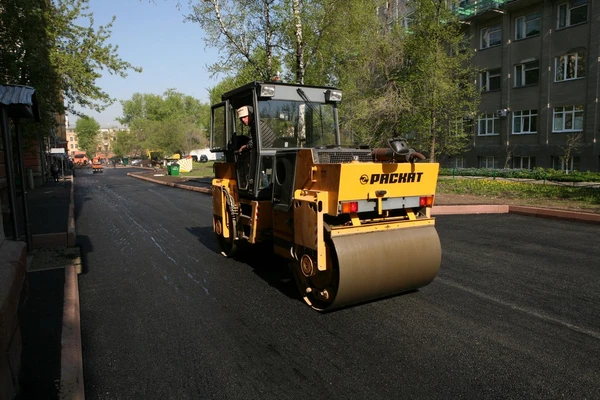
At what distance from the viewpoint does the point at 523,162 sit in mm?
26719

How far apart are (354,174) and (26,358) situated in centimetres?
339

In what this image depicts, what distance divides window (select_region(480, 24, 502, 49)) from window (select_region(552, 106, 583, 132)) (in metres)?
6.66

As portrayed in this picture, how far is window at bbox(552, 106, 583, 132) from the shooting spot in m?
23.5

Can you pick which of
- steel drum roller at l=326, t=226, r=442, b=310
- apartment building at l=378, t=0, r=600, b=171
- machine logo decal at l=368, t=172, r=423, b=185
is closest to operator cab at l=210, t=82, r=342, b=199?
machine logo decal at l=368, t=172, r=423, b=185

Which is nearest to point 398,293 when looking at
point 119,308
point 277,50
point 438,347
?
point 438,347

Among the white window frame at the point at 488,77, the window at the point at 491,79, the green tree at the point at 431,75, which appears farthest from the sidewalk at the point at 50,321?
the window at the point at 491,79

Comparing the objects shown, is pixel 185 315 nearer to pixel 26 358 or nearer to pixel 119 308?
pixel 119 308

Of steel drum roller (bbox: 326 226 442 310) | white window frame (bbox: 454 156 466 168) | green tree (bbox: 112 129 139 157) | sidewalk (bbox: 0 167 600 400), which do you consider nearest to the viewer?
sidewalk (bbox: 0 167 600 400)

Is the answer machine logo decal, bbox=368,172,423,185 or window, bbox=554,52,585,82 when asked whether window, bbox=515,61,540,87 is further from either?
machine logo decal, bbox=368,172,423,185

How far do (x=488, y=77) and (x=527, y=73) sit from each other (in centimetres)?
275

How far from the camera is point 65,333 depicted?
413 cm

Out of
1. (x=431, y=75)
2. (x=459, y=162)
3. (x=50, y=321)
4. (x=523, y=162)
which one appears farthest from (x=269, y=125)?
(x=459, y=162)

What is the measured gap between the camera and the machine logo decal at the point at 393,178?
180 inches

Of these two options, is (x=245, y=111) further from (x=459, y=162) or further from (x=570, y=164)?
(x=459, y=162)
